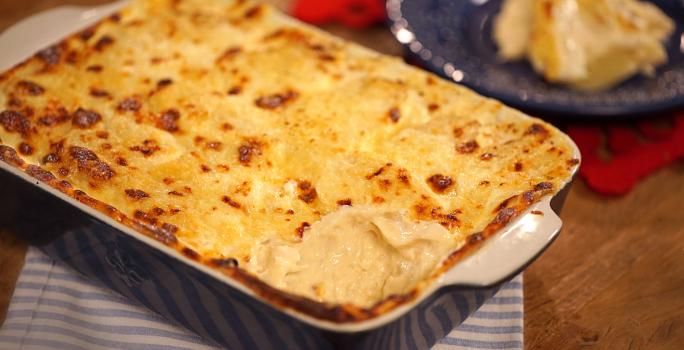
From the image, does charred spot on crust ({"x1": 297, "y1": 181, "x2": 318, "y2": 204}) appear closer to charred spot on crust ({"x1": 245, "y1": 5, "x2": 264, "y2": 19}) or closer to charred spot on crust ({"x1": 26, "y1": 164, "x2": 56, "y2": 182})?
charred spot on crust ({"x1": 26, "y1": 164, "x2": 56, "y2": 182})

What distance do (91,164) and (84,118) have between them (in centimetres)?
21

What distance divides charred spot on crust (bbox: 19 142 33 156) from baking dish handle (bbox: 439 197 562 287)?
3.09ft

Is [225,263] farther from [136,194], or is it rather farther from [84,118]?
[84,118]

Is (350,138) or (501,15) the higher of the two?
(350,138)

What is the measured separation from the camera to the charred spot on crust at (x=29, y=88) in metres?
1.75

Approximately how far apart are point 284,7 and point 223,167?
1.28 m

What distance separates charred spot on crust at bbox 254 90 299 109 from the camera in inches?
68.7

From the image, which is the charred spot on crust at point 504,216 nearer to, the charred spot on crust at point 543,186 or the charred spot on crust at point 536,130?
the charred spot on crust at point 543,186

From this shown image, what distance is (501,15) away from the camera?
96.0 inches

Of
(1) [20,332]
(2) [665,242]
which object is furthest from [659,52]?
(1) [20,332]

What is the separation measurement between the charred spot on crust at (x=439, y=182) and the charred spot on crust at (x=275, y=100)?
43 cm

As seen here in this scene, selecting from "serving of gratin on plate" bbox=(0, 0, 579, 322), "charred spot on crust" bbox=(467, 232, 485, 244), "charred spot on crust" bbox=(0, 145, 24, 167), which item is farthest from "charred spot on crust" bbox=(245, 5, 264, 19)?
"charred spot on crust" bbox=(467, 232, 485, 244)

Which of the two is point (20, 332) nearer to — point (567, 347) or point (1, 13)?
point (567, 347)

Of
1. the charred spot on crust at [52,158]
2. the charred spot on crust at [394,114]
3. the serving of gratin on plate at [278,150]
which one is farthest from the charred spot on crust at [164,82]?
the charred spot on crust at [394,114]
